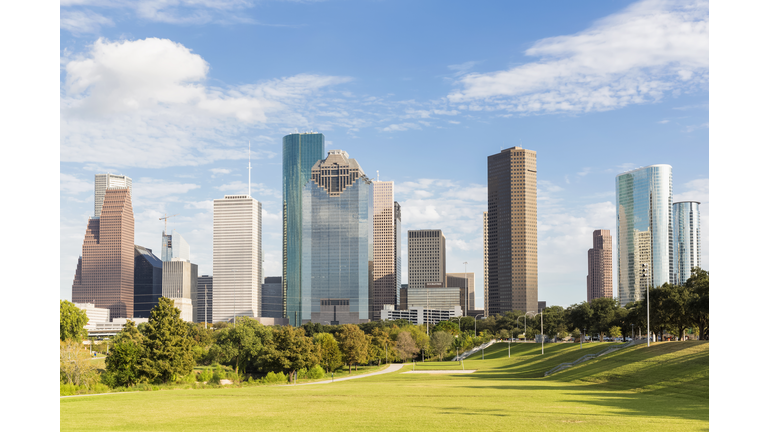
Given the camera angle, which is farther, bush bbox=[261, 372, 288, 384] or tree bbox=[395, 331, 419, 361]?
tree bbox=[395, 331, 419, 361]

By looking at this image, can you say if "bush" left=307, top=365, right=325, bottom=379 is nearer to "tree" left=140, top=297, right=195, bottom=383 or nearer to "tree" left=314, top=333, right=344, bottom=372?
"tree" left=314, top=333, right=344, bottom=372

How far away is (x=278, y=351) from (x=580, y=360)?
3012 cm

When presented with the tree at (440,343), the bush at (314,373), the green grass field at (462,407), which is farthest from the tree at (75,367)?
the tree at (440,343)

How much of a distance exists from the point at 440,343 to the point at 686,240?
12966 cm

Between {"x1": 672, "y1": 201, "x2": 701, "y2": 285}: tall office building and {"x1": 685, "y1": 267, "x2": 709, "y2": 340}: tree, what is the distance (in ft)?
458

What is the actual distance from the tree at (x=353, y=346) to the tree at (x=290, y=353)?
1189 centimetres

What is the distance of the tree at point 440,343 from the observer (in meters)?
99.1

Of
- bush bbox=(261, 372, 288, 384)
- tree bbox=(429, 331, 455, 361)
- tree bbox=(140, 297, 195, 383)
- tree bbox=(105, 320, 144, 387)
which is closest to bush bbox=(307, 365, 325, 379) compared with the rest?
bush bbox=(261, 372, 288, 384)

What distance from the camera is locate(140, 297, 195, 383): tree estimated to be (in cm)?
4344

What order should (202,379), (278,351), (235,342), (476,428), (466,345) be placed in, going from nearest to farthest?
1. (476,428)
2. (202,379)
3. (278,351)
4. (235,342)
5. (466,345)

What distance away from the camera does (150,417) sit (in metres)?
22.7

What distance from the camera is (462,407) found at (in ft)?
83.3
